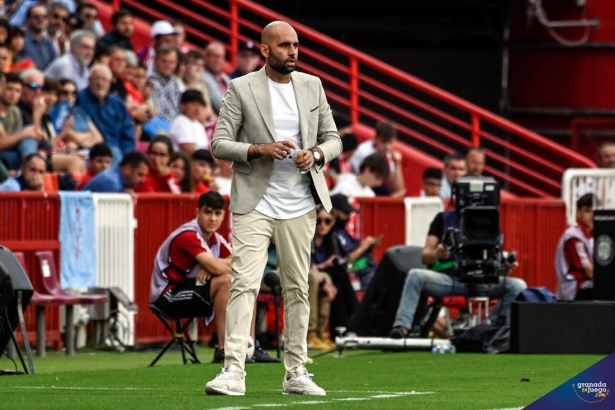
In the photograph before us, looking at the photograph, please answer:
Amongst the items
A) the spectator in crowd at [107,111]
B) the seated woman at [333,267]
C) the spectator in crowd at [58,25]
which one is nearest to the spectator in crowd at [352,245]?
the seated woman at [333,267]

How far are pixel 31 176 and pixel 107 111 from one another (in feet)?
8.82

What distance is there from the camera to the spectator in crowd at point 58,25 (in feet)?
61.6

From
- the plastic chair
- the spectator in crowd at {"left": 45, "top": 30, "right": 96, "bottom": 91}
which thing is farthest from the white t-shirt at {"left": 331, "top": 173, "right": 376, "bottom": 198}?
the plastic chair

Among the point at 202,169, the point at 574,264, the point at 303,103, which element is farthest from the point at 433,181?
the point at 303,103

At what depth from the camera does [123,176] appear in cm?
1555

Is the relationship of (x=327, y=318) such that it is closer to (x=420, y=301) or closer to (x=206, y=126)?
(x=420, y=301)

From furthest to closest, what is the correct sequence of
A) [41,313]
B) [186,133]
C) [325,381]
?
[186,133] → [41,313] → [325,381]

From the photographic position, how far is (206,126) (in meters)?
18.5

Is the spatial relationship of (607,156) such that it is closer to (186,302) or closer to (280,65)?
(186,302)

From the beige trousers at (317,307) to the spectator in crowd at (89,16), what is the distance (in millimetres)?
5973

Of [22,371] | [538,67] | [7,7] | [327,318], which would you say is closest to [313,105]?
[22,371]

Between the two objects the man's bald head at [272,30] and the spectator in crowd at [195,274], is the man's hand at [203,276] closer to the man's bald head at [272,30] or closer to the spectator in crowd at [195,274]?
the spectator in crowd at [195,274]

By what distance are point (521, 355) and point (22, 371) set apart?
14.5ft

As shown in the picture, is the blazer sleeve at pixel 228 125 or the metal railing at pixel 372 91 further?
the metal railing at pixel 372 91
